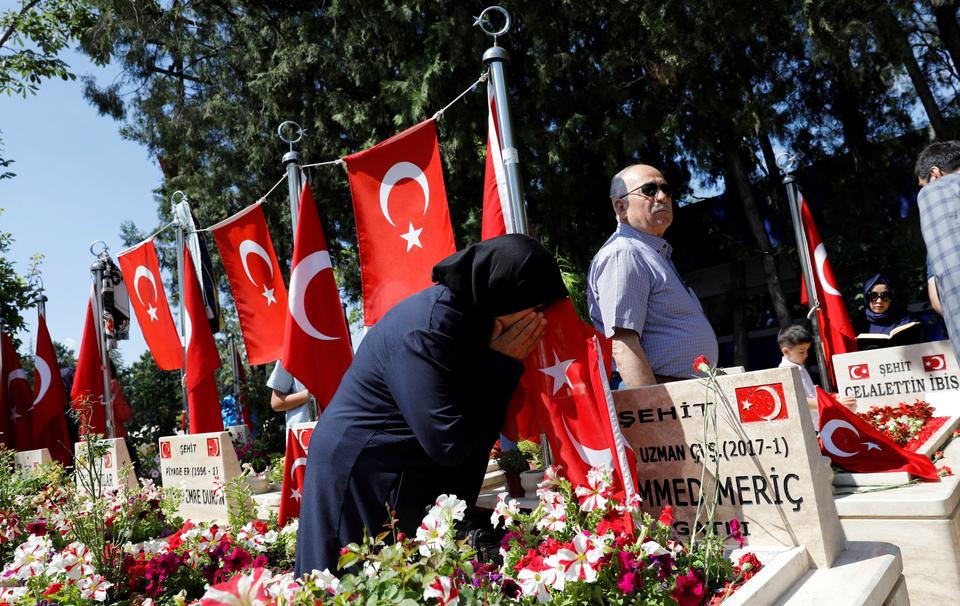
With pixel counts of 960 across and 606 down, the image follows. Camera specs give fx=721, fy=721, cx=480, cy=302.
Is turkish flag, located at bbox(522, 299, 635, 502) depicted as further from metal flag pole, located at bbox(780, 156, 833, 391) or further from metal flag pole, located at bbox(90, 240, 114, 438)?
metal flag pole, located at bbox(90, 240, 114, 438)

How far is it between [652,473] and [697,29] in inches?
389

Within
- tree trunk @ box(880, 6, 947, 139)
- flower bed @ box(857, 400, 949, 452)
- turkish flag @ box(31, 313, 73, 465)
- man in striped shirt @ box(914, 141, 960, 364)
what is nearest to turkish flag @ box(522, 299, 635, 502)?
man in striped shirt @ box(914, 141, 960, 364)

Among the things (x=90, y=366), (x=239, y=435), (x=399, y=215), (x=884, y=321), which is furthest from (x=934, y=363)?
(x=90, y=366)

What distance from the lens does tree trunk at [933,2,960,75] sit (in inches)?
394

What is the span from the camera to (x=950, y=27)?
10.1 m

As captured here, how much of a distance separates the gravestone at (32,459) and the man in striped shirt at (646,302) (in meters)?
5.60

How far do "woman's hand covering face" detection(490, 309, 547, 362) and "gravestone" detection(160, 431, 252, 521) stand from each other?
94.5 inches

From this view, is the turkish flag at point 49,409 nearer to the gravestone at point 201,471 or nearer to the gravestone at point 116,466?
the gravestone at point 116,466

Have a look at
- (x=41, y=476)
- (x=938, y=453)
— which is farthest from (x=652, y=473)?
(x=41, y=476)

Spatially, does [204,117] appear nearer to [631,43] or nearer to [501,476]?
[631,43]

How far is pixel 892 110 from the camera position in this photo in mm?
12281

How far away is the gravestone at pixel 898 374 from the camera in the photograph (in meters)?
4.52

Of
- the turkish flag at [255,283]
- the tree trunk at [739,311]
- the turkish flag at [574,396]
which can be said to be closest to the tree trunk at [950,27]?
the tree trunk at [739,311]

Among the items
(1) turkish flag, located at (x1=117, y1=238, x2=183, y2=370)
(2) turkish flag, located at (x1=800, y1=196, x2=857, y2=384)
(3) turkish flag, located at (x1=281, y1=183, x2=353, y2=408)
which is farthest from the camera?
(1) turkish flag, located at (x1=117, y1=238, x2=183, y2=370)
